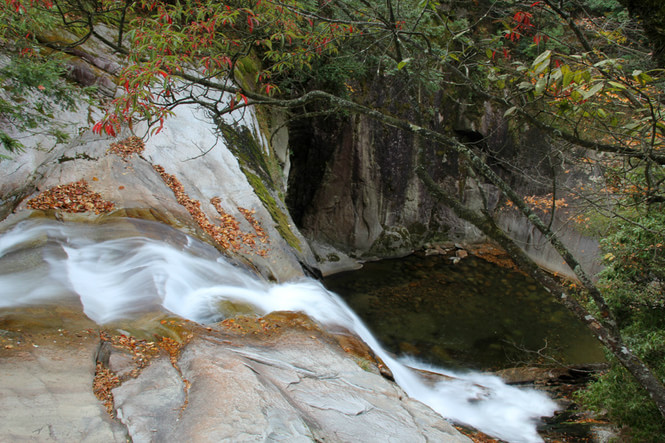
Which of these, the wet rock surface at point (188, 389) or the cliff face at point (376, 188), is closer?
the wet rock surface at point (188, 389)

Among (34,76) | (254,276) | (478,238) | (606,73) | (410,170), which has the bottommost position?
(254,276)

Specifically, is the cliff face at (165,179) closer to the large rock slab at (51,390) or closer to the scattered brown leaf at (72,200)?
the scattered brown leaf at (72,200)

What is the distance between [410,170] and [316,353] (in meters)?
11.6

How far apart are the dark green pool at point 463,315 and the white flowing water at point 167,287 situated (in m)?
1.37

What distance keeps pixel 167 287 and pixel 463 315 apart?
25.4 ft

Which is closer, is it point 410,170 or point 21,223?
point 21,223

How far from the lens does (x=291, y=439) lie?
8.25 ft

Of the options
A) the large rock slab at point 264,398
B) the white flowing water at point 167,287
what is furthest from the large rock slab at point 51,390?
the white flowing water at point 167,287

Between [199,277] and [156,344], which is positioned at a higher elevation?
[199,277]

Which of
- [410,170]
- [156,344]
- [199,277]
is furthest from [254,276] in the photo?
[410,170]

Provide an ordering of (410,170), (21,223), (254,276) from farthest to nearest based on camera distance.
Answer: (410,170)
(254,276)
(21,223)

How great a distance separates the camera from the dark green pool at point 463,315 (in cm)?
873

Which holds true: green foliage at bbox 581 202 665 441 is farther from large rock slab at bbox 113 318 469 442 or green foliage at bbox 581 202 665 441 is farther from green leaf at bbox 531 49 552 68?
green leaf at bbox 531 49 552 68

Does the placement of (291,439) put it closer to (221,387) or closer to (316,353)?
(221,387)
